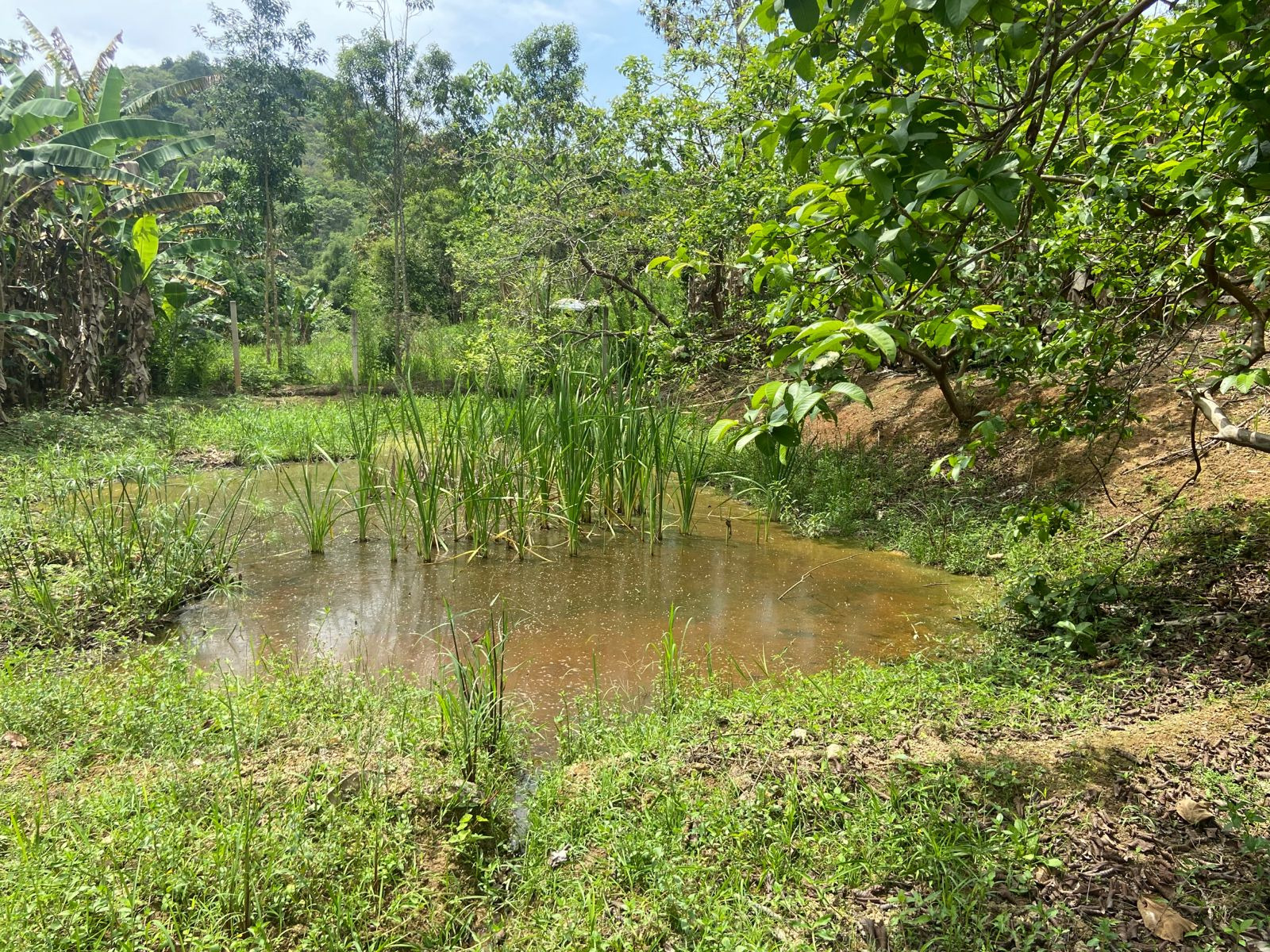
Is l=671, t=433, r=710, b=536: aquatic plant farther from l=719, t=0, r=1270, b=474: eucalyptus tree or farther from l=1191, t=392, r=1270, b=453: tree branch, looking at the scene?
l=1191, t=392, r=1270, b=453: tree branch

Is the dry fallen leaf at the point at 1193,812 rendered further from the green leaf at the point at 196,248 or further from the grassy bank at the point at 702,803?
the green leaf at the point at 196,248

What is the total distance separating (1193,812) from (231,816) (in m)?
2.54

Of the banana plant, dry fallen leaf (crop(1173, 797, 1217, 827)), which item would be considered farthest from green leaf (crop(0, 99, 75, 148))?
dry fallen leaf (crop(1173, 797, 1217, 827))

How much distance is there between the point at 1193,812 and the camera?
1.89 m

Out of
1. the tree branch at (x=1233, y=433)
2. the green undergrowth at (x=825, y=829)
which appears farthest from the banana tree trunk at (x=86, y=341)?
the tree branch at (x=1233, y=433)

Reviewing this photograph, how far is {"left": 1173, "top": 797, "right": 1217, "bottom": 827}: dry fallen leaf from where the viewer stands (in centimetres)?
187

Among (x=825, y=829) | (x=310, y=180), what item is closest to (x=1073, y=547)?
(x=825, y=829)

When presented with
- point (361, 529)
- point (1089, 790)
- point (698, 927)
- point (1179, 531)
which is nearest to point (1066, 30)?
point (1089, 790)

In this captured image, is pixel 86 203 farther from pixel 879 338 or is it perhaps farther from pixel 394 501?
pixel 879 338

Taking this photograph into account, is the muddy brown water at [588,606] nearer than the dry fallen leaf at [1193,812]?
No

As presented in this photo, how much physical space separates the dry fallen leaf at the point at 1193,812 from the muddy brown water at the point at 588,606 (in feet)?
5.14

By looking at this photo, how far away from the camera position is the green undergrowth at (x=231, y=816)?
1.70m

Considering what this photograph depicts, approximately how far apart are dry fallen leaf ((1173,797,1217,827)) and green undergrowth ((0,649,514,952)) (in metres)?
1.87

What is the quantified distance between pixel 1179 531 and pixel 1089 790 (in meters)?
2.22
